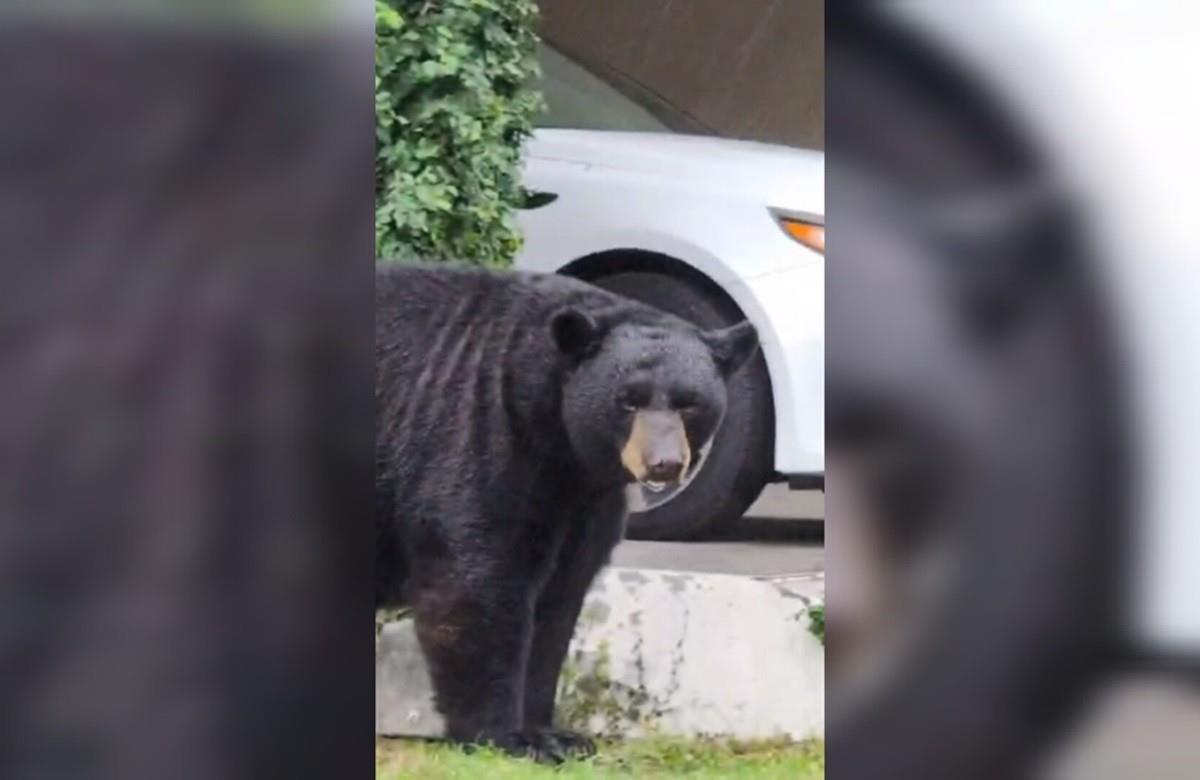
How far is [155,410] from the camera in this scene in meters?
4.13

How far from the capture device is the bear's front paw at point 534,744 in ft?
13.9

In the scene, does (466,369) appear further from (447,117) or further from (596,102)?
(596,102)

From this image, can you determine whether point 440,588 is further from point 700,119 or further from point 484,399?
point 700,119

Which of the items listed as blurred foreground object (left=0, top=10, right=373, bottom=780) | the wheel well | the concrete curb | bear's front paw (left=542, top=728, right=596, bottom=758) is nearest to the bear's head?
the wheel well

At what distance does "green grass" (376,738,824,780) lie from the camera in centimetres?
424

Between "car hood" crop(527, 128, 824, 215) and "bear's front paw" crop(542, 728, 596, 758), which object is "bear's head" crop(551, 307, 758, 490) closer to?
"car hood" crop(527, 128, 824, 215)

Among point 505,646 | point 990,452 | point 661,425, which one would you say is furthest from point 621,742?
point 990,452

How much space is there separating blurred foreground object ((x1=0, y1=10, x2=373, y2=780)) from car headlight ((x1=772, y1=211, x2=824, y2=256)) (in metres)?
1.11

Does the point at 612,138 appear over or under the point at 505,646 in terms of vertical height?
over

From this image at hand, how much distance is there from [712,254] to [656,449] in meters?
0.56

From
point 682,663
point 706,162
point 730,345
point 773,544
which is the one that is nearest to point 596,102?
point 706,162

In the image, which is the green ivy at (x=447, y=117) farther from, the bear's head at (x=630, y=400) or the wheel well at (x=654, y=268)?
the bear's head at (x=630, y=400)

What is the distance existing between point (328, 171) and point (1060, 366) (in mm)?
2014

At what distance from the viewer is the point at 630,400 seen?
4.18 meters
